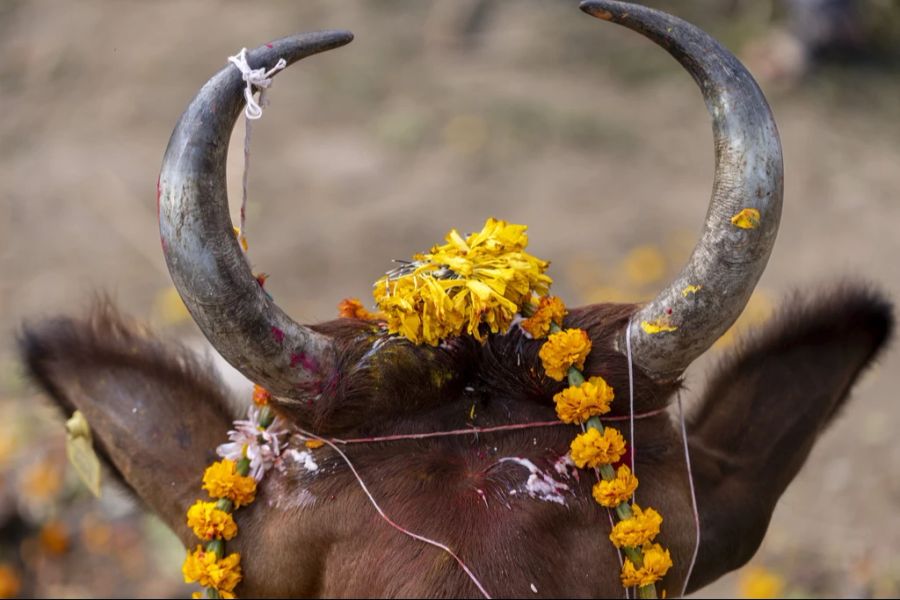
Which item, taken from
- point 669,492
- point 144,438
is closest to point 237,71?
point 144,438

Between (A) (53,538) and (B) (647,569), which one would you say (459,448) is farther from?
(A) (53,538)

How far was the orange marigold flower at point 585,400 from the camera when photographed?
8.98 feet

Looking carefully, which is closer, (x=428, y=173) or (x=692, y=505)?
(x=692, y=505)

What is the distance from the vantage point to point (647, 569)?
273 cm

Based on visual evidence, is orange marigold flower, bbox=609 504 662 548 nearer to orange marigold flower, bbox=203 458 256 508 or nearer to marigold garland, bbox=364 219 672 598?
marigold garland, bbox=364 219 672 598

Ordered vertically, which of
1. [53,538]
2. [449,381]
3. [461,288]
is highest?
[461,288]

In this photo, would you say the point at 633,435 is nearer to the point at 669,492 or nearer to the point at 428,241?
the point at 669,492

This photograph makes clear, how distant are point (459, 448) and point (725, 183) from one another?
1005 millimetres

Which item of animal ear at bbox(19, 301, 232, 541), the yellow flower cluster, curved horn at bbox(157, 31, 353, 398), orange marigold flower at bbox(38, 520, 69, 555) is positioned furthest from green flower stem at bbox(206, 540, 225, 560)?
orange marigold flower at bbox(38, 520, 69, 555)

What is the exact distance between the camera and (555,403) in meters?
2.82

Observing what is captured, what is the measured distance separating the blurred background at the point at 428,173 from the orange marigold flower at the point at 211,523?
317cm

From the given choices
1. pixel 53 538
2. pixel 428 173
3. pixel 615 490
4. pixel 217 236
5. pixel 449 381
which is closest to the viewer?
pixel 217 236

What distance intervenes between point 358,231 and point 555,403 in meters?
6.12

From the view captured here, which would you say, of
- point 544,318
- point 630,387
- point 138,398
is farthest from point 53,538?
point 630,387
